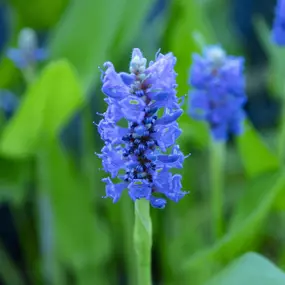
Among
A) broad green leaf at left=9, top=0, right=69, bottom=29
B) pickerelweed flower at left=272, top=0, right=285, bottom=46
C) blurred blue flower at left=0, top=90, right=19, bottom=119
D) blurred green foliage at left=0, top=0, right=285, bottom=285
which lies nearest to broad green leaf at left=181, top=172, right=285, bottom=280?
blurred green foliage at left=0, top=0, right=285, bottom=285

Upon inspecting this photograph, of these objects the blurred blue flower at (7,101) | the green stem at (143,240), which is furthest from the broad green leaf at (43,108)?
the green stem at (143,240)

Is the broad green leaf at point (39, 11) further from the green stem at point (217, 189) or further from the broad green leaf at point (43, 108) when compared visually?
the green stem at point (217, 189)

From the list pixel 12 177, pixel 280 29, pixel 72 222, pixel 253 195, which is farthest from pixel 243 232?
pixel 12 177

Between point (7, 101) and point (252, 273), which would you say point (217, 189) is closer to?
point (252, 273)

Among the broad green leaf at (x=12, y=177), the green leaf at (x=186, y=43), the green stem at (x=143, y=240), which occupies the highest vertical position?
the green leaf at (x=186, y=43)

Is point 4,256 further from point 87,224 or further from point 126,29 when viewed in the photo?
point 126,29

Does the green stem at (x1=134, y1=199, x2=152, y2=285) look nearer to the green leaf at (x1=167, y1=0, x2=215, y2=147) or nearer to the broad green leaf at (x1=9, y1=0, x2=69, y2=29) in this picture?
the green leaf at (x1=167, y1=0, x2=215, y2=147)
